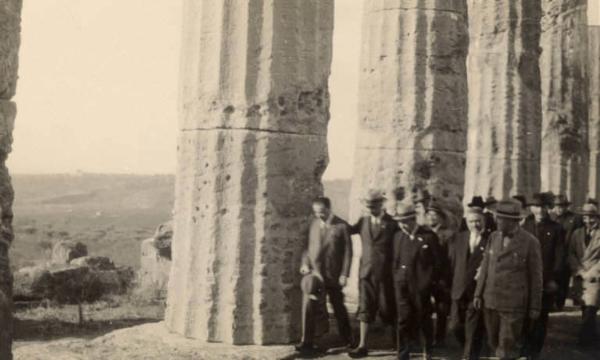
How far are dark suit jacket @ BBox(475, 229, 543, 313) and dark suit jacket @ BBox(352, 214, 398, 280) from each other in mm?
1174

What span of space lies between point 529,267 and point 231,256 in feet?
8.98

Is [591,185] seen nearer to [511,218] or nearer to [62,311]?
[62,311]

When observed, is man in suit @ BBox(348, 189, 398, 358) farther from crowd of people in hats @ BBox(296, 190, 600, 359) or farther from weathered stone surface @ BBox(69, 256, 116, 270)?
weathered stone surface @ BBox(69, 256, 116, 270)

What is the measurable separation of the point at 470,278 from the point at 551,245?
244cm

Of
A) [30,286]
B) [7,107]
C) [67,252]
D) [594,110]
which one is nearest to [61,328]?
[30,286]

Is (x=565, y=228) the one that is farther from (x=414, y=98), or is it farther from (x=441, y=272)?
(x=441, y=272)

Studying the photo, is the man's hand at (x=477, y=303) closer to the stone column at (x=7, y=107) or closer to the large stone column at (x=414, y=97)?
the large stone column at (x=414, y=97)

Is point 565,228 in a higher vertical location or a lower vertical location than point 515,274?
higher

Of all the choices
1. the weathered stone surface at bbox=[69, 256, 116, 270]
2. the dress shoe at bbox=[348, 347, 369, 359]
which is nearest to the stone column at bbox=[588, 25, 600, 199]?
the weathered stone surface at bbox=[69, 256, 116, 270]

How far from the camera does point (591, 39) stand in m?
24.4

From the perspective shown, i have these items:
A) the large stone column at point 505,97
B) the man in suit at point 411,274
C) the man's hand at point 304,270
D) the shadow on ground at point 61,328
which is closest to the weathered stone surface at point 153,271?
the shadow on ground at point 61,328

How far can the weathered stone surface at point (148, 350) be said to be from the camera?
8.37 meters

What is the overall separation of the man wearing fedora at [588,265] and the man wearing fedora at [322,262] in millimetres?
3274

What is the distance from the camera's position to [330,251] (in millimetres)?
8891
